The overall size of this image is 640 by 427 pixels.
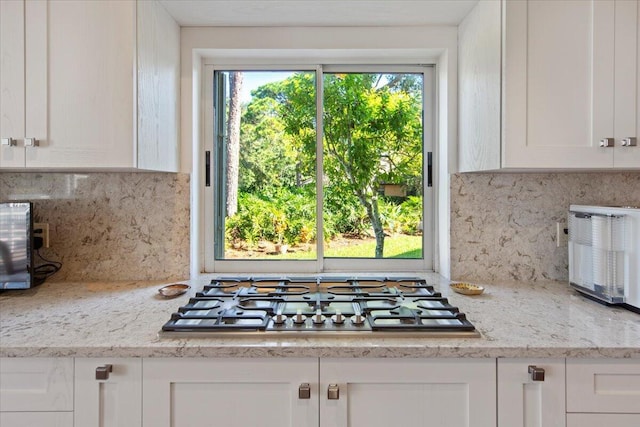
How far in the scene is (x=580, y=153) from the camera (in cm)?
126

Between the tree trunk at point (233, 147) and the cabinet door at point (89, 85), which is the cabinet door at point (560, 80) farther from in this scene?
the cabinet door at point (89, 85)

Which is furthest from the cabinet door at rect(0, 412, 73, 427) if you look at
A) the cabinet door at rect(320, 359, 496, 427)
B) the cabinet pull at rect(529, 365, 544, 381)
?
the cabinet pull at rect(529, 365, 544, 381)

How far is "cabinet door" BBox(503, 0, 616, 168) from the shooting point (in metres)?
1.25

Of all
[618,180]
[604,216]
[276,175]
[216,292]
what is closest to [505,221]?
[604,216]

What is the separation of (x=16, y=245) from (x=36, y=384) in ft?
2.20

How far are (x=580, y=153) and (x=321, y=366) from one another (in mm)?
1125

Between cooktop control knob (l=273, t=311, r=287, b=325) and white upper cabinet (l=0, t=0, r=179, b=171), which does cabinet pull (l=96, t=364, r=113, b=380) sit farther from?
white upper cabinet (l=0, t=0, r=179, b=171)

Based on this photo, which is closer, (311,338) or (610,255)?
(311,338)

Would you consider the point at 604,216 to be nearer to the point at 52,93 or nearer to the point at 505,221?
the point at 505,221

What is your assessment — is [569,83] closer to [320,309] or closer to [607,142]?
[607,142]

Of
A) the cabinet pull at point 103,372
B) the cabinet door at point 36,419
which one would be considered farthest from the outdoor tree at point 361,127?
the cabinet door at point 36,419

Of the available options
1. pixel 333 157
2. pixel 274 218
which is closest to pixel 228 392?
pixel 274 218

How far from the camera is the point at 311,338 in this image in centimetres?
103

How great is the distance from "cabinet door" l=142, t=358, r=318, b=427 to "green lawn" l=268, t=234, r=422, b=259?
2.87ft
